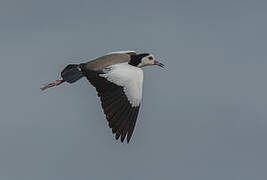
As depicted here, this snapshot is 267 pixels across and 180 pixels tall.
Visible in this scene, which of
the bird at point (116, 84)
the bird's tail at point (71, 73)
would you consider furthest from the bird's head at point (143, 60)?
the bird's tail at point (71, 73)

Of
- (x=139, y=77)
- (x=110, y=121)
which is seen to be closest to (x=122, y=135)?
(x=110, y=121)

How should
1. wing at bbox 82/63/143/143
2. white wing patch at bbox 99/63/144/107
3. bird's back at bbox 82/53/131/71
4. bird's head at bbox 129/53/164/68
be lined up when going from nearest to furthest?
wing at bbox 82/63/143/143, white wing patch at bbox 99/63/144/107, bird's back at bbox 82/53/131/71, bird's head at bbox 129/53/164/68

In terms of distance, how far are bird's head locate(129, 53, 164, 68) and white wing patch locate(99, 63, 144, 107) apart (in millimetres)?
1535

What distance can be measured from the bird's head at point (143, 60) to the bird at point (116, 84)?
24 cm

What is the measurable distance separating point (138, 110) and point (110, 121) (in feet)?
3.15

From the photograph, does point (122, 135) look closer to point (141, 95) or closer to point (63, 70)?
point (141, 95)

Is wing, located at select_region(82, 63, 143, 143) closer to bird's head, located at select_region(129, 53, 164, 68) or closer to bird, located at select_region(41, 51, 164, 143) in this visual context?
bird, located at select_region(41, 51, 164, 143)

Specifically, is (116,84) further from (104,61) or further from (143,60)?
(143,60)

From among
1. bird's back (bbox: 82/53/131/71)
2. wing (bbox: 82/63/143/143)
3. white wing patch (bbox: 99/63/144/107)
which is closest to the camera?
wing (bbox: 82/63/143/143)

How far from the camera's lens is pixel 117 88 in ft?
75.6

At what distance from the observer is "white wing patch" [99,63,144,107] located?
23.0 meters

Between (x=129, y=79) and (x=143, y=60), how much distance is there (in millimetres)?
2603

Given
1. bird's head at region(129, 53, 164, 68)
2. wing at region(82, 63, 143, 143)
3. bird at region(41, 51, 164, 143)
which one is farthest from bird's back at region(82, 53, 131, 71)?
bird's head at region(129, 53, 164, 68)

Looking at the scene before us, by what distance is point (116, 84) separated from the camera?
2314 cm
